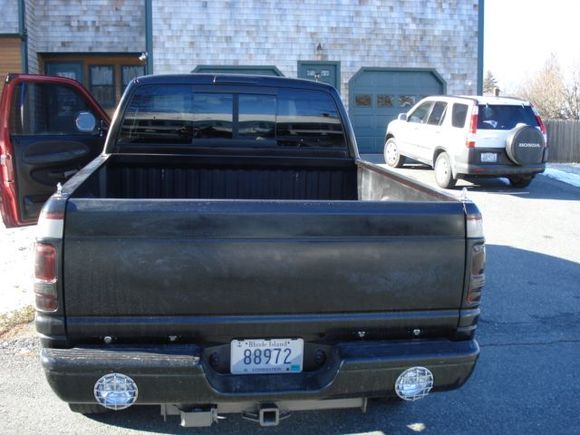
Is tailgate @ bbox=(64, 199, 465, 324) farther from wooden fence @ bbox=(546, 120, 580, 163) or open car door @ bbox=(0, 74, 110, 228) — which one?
wooden fence @ bbox=(546, 120, 580, 163)

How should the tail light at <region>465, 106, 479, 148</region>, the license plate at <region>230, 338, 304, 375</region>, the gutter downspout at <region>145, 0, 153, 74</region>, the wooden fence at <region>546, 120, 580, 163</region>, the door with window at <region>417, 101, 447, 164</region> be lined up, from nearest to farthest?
1. the license plate at <region>230, 338, 304, 375</region>
2. the tail light at <region>465, 106, 479, 148</region>
3. the door with window at <region>417, 101, 447, 164</region>
4. the gutter downspout at <region>145, 0, 153, 74</region>
5. the wooden fence at <region>546, 120, 580, 163</region>

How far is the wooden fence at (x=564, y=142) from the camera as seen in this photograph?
19.6 meters

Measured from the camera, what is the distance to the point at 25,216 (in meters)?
6.20

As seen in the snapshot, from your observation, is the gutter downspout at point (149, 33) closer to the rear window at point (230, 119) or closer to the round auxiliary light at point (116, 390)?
the rear window at point (230, 119)

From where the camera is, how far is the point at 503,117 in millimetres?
12422

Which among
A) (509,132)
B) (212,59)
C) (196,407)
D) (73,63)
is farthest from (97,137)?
(73,63)

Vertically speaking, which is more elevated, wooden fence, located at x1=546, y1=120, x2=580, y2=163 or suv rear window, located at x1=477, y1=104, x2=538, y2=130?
suv rear window, located at x1=477, y1=104, x2=538, y2=130

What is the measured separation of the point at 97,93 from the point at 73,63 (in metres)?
1.15

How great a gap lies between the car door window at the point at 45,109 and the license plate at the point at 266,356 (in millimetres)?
4302

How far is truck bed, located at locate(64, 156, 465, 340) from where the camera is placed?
108 inches

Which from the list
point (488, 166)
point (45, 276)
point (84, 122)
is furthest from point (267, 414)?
point (488, 166)

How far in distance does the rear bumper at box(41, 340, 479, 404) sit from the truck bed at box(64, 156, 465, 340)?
100mm

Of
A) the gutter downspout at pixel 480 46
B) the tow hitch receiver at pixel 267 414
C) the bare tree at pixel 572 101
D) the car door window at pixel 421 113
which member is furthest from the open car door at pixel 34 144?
the bare tree at pixel 572 101

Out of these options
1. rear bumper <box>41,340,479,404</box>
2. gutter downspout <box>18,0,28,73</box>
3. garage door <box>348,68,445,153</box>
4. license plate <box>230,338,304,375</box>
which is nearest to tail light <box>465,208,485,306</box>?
rear bumper <box>41,340,479,404</box>
